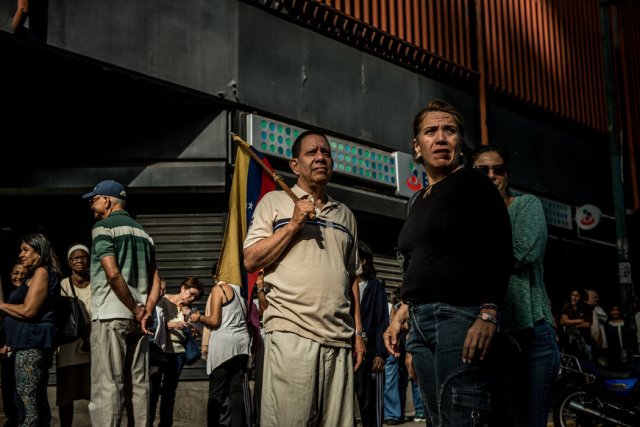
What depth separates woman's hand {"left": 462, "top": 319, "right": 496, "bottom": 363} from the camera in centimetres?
328

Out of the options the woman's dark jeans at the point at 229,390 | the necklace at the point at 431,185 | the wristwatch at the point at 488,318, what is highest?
the necklace at the point at 431,185

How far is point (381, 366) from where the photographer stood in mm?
6980

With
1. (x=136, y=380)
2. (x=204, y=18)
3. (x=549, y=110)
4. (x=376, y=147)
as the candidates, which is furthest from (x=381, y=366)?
(x=549, y=110)

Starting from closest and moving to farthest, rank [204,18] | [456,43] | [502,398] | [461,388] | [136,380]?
[461,388]
[502,398]
[136,380]
[204,18]
[456,43]

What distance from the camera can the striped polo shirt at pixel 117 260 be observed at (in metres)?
6.58

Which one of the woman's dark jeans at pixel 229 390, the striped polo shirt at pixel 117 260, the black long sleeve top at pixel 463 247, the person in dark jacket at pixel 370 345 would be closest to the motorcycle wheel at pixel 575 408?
the person in dark jacket at pixel 370 345

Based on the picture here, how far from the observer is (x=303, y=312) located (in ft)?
14.3

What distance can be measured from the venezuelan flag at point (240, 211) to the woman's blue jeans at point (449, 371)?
9.45 ft

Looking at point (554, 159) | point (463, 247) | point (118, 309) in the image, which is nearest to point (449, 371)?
point (463, 247)

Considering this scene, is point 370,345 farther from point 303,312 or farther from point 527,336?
point 527,336

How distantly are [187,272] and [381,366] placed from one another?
4222 millimetres

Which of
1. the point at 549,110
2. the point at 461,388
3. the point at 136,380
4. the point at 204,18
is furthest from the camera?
the point at 549,110

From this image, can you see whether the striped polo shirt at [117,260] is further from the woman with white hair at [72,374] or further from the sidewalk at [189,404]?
the sidewalk at [189,404]

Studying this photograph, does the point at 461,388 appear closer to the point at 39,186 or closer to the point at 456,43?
the point at 39,186
